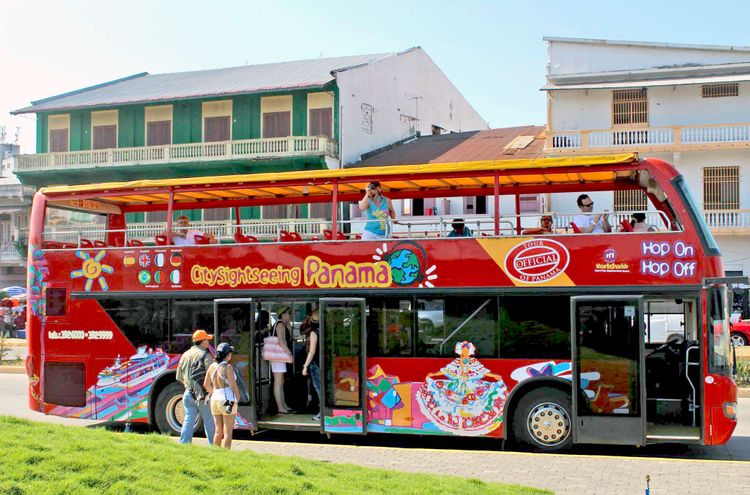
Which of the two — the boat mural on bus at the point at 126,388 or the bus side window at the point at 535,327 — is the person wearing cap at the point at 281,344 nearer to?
the boat mural on bus at the point at 126,388

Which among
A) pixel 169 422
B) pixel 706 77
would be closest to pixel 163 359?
→ pixel 169 422

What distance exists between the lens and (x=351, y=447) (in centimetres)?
1147

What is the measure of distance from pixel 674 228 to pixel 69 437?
24.8 ft

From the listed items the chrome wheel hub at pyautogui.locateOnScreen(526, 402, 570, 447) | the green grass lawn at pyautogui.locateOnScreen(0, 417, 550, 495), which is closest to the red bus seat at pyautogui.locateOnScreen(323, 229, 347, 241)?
the chrome wheel hub at pyautogui.locateOnScreen(526, 402, 570, 447)

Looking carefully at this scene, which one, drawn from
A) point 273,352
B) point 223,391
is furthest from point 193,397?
point 273,352

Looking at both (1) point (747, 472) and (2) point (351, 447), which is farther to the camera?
(2) point (351, 447)

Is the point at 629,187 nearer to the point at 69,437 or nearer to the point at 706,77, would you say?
the point at 69,437

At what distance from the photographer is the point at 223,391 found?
1030cm

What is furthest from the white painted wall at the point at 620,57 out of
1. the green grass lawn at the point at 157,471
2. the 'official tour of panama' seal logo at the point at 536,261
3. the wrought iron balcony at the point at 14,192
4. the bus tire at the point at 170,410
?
the green grass lawn at the point at 157,471

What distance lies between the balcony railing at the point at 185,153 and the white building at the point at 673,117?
9678 mm

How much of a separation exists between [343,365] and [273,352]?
1.18 meters

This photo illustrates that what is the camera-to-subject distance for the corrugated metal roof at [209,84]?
124 feet

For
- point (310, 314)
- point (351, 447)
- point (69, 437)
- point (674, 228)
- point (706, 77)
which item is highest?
point (706, 77)

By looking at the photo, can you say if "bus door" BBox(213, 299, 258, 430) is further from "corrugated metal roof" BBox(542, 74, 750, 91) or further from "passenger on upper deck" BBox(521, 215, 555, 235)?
"corrugated metal roof" BBox(542, 74, 750, 91)
